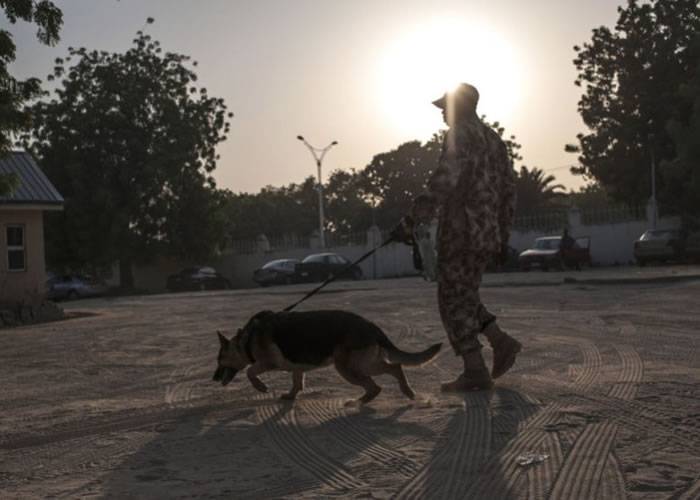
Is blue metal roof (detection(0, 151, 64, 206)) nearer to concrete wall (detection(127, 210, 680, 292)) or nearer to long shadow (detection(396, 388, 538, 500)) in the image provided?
long shadow (detection(396, 388, 538, 500))

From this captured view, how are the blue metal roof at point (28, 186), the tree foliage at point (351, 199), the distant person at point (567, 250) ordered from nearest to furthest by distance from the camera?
the blue metal roof at point (28, 186) → the distant person at point (567, 250) → the tree foliage at point (351, 199)

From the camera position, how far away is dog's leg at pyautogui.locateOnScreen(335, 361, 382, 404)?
6.33 metres

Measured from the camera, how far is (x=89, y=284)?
43.4 metres

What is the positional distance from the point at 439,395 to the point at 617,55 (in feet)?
144

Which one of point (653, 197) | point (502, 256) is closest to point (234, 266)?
point (653, 197)

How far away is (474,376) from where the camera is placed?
21.9ft

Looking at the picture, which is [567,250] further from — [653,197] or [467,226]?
[467,226]

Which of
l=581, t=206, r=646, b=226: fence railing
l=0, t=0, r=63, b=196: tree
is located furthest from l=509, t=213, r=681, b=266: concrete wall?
l=0, t=0, r=63, b=196: tree

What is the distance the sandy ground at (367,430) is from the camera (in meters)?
4.19

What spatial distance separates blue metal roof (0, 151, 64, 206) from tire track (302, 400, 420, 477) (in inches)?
703

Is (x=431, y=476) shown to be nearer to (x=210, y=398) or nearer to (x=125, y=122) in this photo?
(x=210, y=398)

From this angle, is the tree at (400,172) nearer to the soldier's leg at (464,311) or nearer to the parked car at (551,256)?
the parked car at (551,256)

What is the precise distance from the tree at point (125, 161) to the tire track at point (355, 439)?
41.4 metres

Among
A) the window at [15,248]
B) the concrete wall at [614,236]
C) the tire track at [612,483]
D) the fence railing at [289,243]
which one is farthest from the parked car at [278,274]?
the tire track at [612,483]
